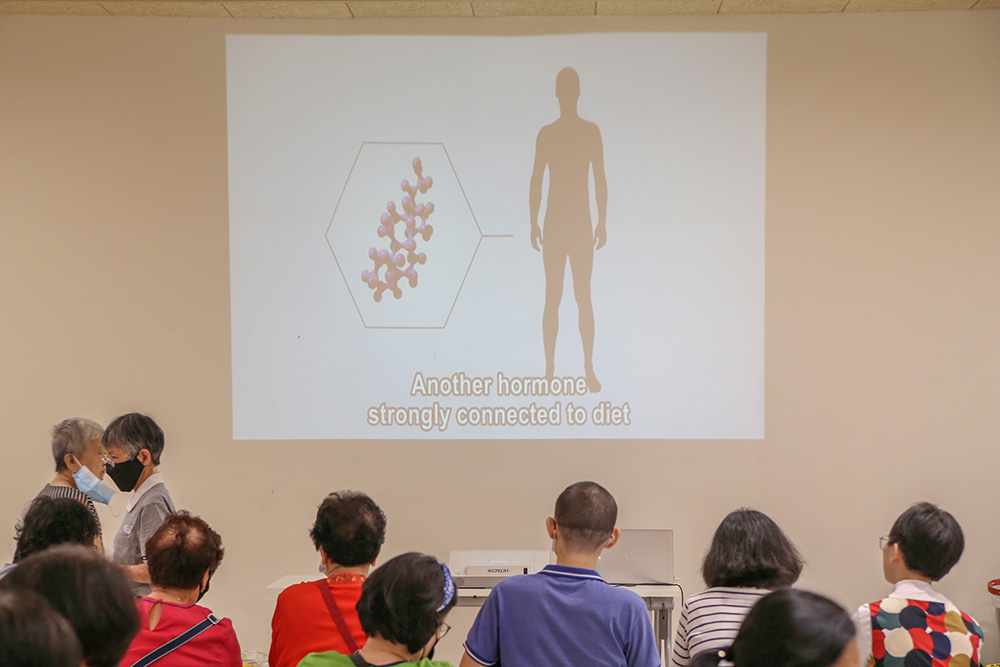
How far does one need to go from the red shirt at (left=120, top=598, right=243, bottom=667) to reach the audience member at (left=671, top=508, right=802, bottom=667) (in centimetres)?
103

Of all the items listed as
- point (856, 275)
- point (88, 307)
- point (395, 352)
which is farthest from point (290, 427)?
point (856, 275)

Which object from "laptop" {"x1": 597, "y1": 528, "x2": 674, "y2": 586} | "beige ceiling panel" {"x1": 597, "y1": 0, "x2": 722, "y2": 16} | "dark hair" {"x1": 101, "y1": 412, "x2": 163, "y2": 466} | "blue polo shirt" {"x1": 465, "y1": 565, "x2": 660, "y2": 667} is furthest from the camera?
"beige ceiling panel" {"x1": 597, "y1": 0, "x2": 722, "y2": 16}

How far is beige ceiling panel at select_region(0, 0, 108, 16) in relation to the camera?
394 cm

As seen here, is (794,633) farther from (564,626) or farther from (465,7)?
(465,7)

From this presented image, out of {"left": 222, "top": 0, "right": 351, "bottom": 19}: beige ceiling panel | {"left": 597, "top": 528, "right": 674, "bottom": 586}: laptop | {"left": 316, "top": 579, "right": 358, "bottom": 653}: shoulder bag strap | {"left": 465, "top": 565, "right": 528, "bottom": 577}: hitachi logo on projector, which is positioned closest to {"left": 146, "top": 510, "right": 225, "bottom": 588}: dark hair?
{"left": 316, "top": 579, "right": 358, "bottom": 653}: shoulder bag strap

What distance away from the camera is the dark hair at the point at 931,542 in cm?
203

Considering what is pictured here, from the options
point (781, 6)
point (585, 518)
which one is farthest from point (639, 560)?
point (781, 6)

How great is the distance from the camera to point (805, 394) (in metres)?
3.98

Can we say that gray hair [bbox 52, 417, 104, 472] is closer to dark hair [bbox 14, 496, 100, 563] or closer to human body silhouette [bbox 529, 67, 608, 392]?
dark hair [bbox 14, 496, 100, 563]

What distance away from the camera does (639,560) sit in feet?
9.92

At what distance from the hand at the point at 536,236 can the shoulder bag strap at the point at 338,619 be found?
7.97 ft

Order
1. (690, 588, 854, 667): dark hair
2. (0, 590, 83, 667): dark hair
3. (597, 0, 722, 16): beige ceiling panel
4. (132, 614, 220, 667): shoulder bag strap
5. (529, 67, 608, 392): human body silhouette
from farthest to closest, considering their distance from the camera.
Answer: (529, 67, 608, 392): human body silhouette
(597, 0, 722, 16): beige ceiling panel
(132, 614, 220, 667): shoulder bag strap
(690, 588, 854, 667): dark hair
(0, 590, 83, 667): dark hair

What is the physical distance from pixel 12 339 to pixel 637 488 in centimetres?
332

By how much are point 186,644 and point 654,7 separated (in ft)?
11.5
